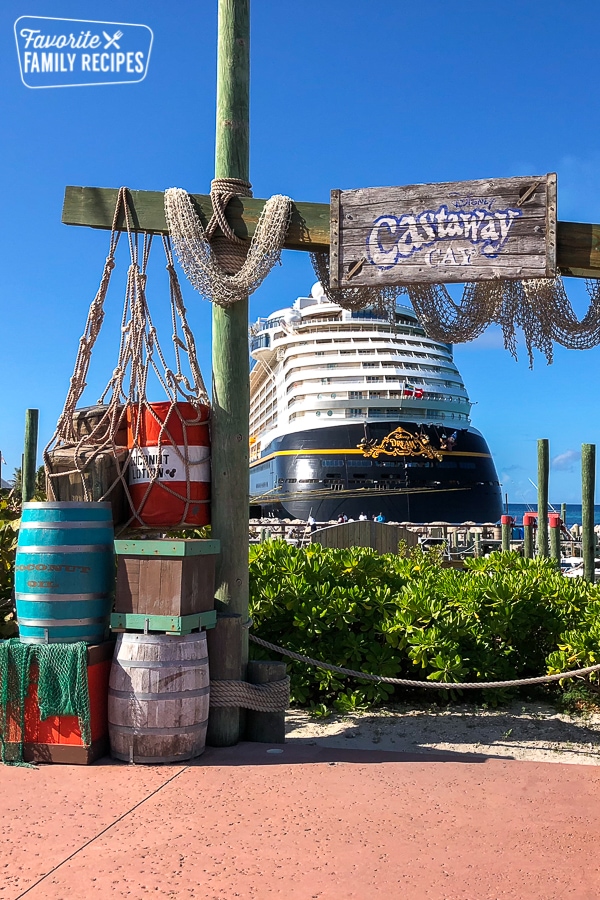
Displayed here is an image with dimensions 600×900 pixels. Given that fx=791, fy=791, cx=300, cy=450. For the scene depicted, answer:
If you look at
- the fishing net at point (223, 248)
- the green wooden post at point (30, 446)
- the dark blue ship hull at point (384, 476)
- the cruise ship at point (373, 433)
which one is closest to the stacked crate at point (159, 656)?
the fishing net at point (223, 248)

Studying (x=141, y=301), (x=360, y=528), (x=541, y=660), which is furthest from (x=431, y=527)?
(x=141, y=301)

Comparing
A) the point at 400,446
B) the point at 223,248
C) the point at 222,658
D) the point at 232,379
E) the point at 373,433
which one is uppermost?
the point at 373,433

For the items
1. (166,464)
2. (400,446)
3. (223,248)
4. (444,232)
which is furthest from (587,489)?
(400,446)

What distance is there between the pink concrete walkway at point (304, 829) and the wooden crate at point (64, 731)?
0.09 m

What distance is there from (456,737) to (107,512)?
8.32 feet

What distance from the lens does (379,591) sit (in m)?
5.66

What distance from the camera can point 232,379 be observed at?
465 cm

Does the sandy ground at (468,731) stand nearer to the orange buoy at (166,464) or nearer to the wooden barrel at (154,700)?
the wooden barrel at (154,700)

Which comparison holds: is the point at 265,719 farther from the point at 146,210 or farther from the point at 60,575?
the point at 146,210

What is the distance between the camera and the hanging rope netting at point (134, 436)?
175 inches

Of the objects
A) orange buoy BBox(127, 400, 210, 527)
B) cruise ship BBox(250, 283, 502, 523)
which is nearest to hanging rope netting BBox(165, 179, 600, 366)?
orange buoy BBox(127, 400, 210, 527)

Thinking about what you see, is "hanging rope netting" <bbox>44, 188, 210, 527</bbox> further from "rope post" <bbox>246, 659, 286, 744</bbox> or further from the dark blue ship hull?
the dark blue ship hull

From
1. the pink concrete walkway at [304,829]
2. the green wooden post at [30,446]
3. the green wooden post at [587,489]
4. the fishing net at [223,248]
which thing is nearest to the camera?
the pink concrete walkway at [304,829]

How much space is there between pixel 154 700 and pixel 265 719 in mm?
840
